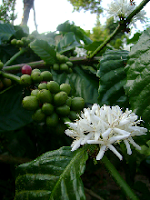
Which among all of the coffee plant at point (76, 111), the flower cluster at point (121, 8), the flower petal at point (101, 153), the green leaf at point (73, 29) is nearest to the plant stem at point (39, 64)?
the coffee plant at point (76, 111)

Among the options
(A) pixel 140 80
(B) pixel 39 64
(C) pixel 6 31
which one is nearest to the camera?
(A) pixel 140 80

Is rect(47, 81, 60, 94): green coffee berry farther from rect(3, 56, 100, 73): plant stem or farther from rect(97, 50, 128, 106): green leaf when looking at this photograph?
rect(3, 56, 100, 73): plant stem

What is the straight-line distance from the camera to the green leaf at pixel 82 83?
106 centimetres

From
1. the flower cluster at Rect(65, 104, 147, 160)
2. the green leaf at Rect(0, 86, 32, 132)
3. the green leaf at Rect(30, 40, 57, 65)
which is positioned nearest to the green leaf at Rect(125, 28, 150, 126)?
the flower cluster at Rect(65, 104, 147, 160)

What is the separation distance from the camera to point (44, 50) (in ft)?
3.51

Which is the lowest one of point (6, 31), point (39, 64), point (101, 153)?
point (101, 153)

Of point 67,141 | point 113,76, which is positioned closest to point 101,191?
point 67,141

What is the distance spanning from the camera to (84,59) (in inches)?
49.1

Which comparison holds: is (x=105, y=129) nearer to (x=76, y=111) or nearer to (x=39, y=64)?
(x=76, y=111)

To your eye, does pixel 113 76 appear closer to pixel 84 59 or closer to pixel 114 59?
pixel 114 59

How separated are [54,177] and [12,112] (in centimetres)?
75

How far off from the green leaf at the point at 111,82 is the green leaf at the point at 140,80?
9cm

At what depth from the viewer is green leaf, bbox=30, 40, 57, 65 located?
1054 mm

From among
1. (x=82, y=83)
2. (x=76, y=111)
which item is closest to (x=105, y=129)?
(x=76, y=111)
